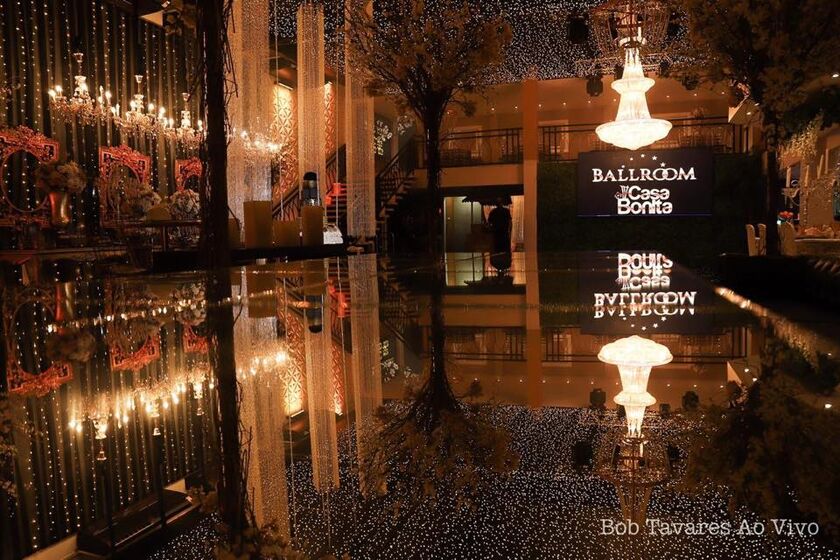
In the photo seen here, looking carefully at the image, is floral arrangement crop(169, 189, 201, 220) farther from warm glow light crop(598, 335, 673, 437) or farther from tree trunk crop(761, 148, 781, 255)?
warm glow light crop(598, 335, 673, 437)

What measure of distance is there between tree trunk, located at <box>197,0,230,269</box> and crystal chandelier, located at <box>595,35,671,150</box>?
6997 millimetres

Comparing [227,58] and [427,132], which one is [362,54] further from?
[227,58]

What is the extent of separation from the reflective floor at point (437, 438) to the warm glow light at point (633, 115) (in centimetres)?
762

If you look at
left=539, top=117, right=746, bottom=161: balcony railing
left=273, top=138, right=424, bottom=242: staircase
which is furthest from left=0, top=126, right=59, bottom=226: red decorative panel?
left=539, top=117, right=746, bottom=161: balcony railing

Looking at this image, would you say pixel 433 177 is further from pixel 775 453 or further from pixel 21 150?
pixel 21 150

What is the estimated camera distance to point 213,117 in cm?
210

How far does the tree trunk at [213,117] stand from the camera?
6.75 ft

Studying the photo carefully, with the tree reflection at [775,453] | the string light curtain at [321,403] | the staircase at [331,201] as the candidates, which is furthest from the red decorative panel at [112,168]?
the tree reflection at [775,453]

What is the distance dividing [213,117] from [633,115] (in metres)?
7.60

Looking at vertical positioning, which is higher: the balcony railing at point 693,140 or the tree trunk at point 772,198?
the balcony railing at point 693,140

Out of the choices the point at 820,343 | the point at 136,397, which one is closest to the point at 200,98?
the point at 136,397

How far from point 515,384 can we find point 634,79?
8.15 m

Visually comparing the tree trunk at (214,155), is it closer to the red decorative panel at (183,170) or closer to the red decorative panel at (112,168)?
the red decorative panel at (112,168)

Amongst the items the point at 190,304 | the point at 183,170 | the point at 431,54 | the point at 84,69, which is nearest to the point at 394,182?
the point at 183,170
